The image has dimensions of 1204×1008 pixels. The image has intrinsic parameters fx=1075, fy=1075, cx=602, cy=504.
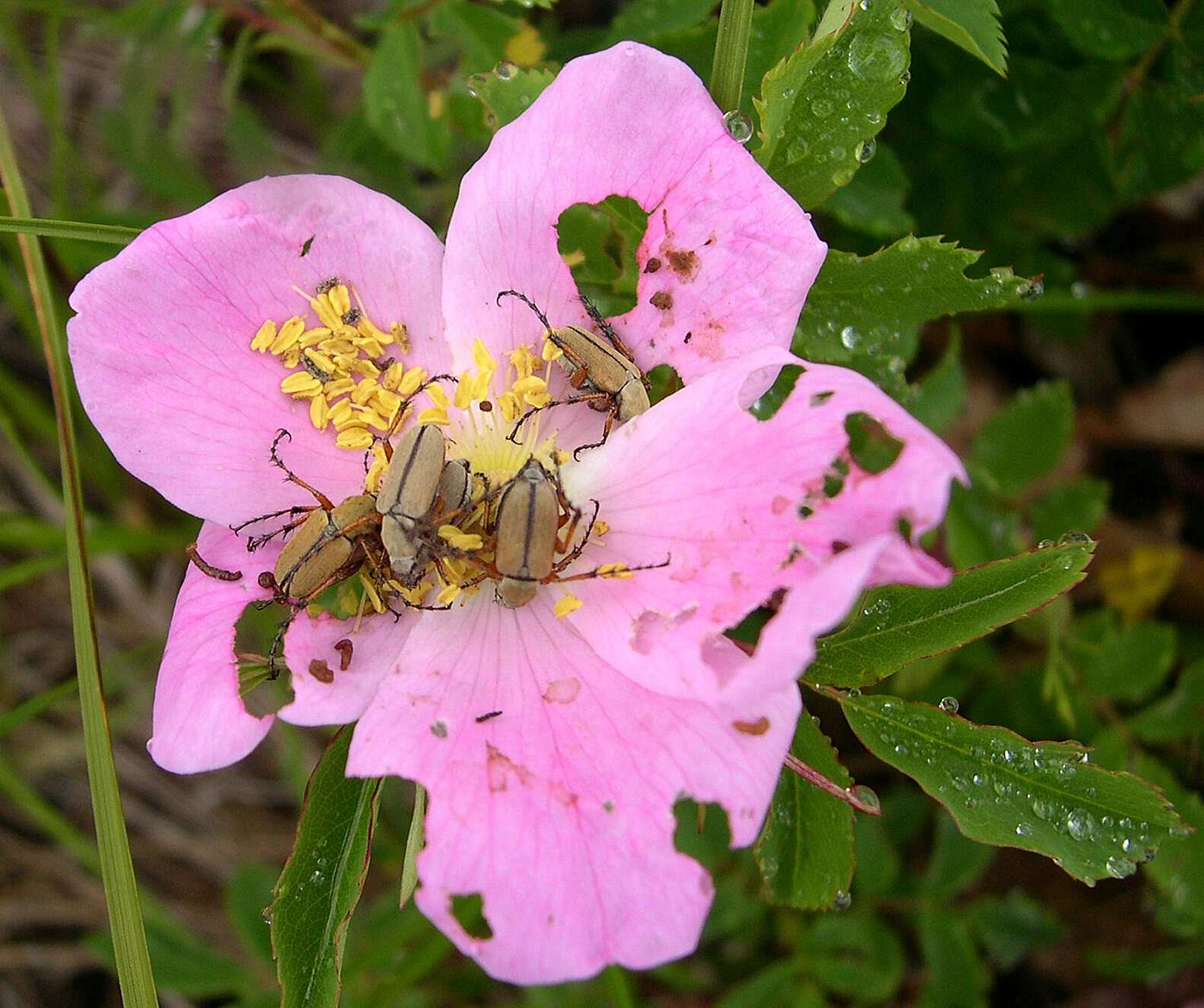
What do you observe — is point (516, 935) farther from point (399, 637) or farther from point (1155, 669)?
point (1155, 669)

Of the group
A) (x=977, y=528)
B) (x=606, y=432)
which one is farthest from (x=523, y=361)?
(x=977, y=528)

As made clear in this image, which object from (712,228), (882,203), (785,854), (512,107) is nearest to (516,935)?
(785,854)

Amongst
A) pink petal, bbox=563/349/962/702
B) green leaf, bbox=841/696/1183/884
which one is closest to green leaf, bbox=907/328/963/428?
green leaf, bbox=841/696/1183/884

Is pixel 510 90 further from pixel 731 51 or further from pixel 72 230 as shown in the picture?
pixel 72 230

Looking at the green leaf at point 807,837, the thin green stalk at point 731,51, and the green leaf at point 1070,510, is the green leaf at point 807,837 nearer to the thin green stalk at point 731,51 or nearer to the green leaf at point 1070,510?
the thin green stalk at point 731,51

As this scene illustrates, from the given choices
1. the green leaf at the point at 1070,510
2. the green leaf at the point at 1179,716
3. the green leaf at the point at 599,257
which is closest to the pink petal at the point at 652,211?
the green leaf at the point at 599,257

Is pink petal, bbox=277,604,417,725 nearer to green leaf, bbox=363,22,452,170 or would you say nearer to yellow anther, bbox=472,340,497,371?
yellow anther, bbox=472,340,497,371

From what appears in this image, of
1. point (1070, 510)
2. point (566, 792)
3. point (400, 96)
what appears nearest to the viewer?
point (566, 792)

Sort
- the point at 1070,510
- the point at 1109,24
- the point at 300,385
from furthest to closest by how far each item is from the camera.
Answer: the point at 1070,510, the point at 1109,24, the point at 300,385
